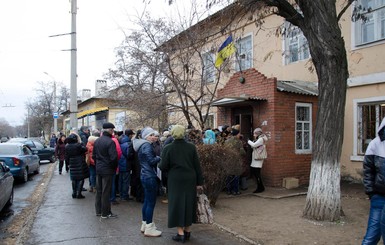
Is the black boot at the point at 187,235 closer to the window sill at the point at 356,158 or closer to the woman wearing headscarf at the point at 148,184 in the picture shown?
the woman wearing headscarf at the point at 148,184

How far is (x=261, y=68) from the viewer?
15.4 metres

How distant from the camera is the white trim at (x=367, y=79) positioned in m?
10.6

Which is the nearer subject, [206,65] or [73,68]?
[206,65]

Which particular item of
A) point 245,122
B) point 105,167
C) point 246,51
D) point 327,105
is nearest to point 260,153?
point 245,122

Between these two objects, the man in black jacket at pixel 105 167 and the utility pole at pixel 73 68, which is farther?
the utility pole at pixel 73 68

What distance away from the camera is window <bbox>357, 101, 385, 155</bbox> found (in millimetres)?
11172

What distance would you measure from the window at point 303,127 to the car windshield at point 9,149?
10.0 meters

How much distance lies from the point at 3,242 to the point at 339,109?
20.6 ft

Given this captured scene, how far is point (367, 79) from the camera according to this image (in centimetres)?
1098

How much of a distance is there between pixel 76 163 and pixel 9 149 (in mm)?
5895

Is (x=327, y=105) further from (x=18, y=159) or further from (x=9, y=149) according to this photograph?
(x=9, y=149)

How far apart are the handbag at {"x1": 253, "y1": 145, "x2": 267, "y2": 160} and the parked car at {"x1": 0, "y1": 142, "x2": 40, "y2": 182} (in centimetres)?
821

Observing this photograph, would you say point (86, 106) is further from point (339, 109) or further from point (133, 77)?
point (339, 109)

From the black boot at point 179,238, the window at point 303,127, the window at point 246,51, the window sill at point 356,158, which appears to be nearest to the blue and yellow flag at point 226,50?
the window at point 303,127
